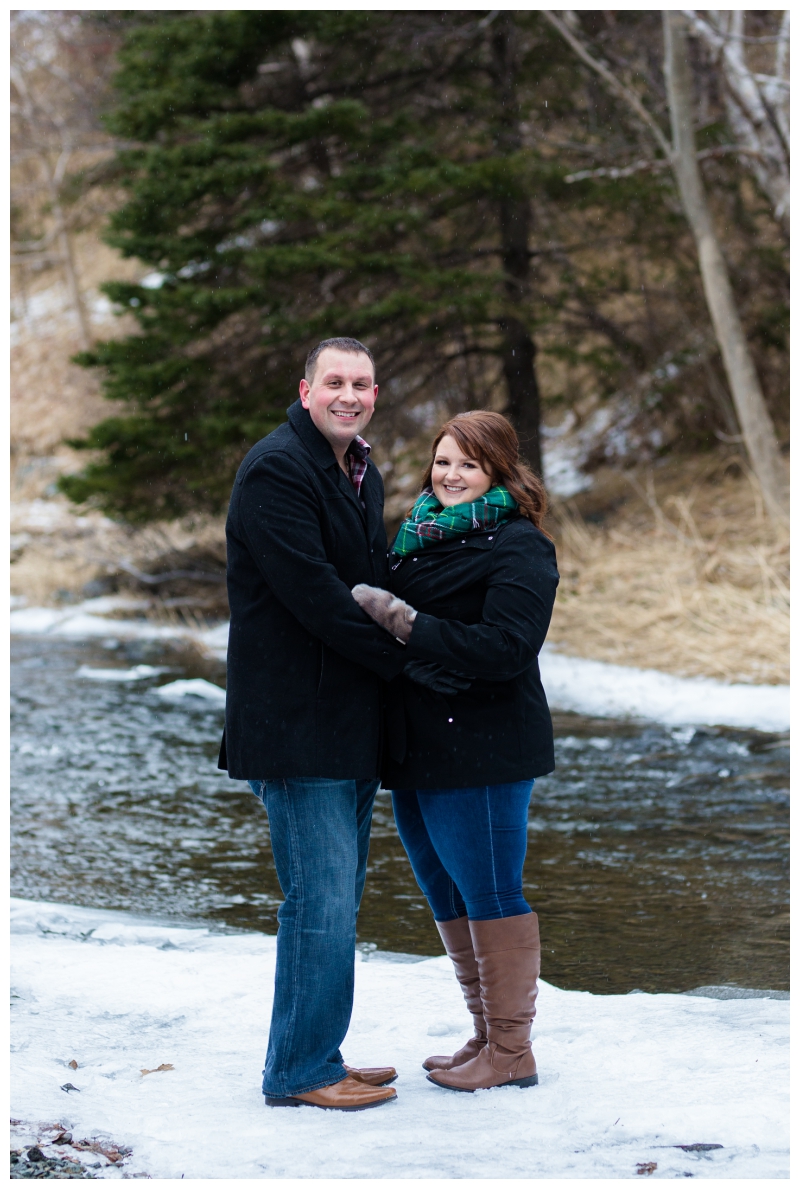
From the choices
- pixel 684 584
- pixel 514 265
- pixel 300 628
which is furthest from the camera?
pixel 514 265

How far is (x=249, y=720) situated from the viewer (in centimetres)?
300

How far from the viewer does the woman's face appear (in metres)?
3.12

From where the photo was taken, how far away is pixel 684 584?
11.5m

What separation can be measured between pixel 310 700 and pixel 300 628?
0.59 ft

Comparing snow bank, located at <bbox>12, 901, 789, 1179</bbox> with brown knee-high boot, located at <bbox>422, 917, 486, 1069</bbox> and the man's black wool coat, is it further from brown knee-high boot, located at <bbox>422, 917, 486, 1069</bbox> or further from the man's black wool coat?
the man's black wool coat

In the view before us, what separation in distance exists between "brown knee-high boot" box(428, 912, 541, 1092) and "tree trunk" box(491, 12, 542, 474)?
408 inches

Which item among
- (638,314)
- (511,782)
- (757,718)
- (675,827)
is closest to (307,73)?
(638,314)

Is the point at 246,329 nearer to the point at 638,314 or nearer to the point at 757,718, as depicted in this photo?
the point at 638,314

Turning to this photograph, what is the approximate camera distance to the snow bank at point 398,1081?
8.70ft

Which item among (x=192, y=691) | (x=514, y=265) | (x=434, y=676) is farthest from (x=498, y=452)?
(x=514, y=265)

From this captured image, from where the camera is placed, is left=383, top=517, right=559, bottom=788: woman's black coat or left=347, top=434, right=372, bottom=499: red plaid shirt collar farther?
left=347, top=434, right=372, bottom=499: red plaid shirt collar

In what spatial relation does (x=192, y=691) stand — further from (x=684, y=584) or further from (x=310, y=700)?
(x=310, y=700)

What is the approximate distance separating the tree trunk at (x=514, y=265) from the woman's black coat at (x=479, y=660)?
1015 centimetres

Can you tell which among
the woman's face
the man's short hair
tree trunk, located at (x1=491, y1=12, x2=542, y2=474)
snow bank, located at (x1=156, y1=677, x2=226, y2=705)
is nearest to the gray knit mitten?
the woman's face
